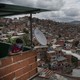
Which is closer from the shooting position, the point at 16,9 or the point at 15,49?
the point at 16,9

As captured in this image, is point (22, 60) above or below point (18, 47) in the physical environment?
below

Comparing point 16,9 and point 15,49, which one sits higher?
point 16,9

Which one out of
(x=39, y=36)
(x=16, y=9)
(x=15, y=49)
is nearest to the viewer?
(x=16, y=9)

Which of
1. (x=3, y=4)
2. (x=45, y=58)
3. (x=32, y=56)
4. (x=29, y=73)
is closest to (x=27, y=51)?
(x=32, y=56)

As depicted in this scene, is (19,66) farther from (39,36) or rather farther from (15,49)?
(39,36)

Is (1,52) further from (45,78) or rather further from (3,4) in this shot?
(3,4)

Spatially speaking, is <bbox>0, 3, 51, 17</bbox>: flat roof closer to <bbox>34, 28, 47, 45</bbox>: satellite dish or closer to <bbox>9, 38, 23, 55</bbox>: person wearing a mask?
<bbox>9, 38, 23, 55</bbox>: person wearing a mask

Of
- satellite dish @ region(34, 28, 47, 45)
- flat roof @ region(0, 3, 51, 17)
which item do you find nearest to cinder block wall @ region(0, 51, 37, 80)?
satellite dish @ region(34, 28, 47, 45)

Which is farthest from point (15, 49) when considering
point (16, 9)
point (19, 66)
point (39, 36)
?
point (39, 36)

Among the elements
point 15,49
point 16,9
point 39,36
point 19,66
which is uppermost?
point 16,9
